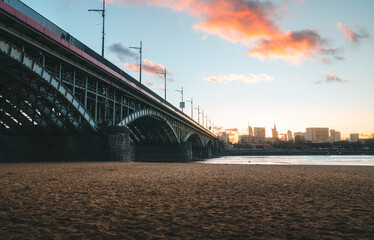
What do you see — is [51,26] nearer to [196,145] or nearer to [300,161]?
[300,161]

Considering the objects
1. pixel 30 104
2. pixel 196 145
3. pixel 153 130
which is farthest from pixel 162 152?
pixel 30 104

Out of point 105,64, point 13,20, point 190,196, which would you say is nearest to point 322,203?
point 190,196

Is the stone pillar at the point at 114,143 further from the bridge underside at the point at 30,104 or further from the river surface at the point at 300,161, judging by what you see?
the river surface at the point at 300,161

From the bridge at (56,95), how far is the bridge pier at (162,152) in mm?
15017

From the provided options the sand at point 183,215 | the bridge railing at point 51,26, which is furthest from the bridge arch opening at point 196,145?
the sand at point 183,215

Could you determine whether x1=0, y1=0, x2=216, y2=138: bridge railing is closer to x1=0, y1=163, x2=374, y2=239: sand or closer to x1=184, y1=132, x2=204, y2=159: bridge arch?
x1=0, y1=163, x2=374, y2=239: sand

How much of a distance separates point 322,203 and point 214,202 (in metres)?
2.38

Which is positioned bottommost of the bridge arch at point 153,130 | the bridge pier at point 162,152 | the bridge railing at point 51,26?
the bridge pier at point 162,152

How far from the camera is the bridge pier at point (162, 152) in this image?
56066 mm

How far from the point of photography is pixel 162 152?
188ft

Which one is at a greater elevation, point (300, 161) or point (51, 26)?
point (51, 26)

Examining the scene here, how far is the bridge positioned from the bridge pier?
15017mm

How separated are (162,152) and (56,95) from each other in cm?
3621

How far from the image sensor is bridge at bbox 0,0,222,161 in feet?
56.4
